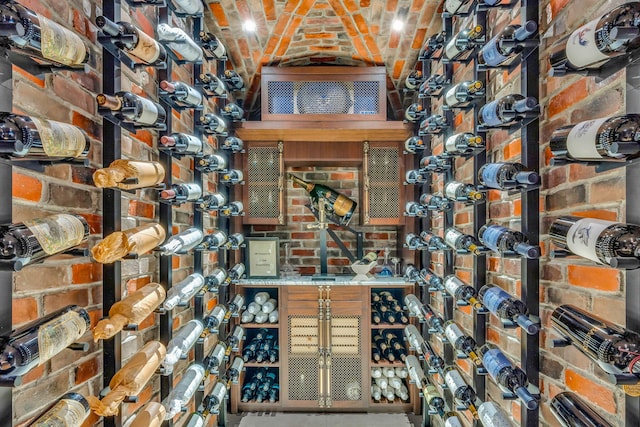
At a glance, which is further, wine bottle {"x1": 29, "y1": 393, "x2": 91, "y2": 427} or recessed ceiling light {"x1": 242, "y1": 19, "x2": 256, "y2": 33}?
recessed ceiling light {"x1": 242, "y1": 19, "x2": 256, "y2": 33}

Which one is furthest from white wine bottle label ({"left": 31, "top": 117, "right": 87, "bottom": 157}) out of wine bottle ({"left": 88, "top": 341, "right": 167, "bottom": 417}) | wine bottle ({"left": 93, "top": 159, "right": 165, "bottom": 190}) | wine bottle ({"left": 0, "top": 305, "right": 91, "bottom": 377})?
wine bottle ({"left": 88, "top": 341, "right": 167, "bottom": 417})

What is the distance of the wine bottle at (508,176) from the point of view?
113cm

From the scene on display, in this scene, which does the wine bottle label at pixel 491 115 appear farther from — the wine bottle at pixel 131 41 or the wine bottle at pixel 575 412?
the wine bottle at pixel 131 41

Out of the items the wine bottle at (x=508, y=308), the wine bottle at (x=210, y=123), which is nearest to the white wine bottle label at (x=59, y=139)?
the wine bottle at (x=210, y=123)

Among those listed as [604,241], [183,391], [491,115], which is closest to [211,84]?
[491,115]

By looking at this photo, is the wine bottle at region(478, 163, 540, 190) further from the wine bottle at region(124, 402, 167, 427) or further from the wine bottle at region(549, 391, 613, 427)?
the wine bottle at region(124, 402, 167, 427)

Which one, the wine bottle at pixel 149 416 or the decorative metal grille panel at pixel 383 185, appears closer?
the wine bottle at pixel 149 416

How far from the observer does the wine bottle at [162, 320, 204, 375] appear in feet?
5.00

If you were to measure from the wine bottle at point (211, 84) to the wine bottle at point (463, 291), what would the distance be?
1585 millimetres

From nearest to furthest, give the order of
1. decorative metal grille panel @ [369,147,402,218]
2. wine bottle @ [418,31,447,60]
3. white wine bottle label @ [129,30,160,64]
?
white wine bottle label @ [129,30,160,64], wine bottle @ [418,31,447,60], decorative metal grille panel @ [369,147,402,218]

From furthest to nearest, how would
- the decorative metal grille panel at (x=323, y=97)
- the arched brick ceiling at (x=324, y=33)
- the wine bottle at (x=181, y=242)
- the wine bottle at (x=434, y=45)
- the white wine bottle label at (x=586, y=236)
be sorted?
the decorative metal grille panel at (x=323, y=97), the arched brick ceiling at (x=324, y=33), the wine bottle at (x=434, y=45), the wine bottle at (x=181, y=242), the white wine bottle label at (x=586, y=236)

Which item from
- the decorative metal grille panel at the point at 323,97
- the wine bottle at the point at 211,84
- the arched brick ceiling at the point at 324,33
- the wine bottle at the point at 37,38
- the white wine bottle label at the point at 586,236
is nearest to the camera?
the wine bottle at the point at 37,38

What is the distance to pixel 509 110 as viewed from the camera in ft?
4.02

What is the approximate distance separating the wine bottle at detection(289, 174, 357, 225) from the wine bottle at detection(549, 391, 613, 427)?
199 cm
